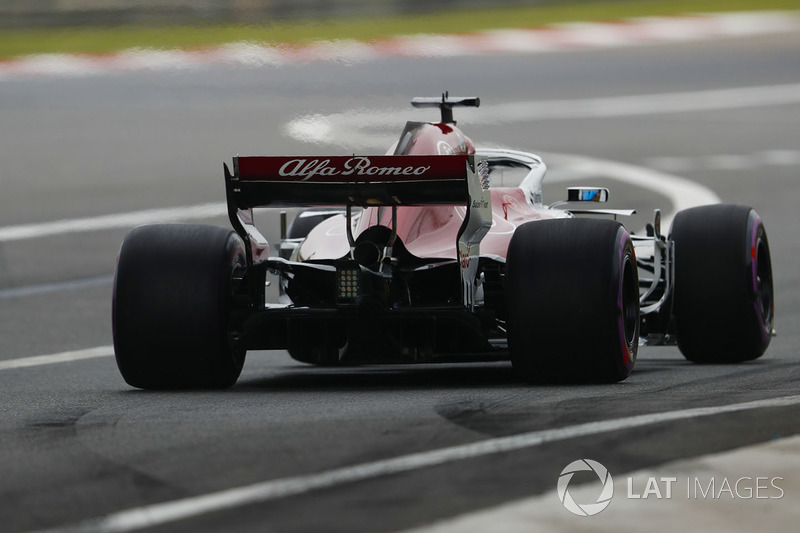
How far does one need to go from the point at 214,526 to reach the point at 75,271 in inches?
429

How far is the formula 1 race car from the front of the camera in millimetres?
7594

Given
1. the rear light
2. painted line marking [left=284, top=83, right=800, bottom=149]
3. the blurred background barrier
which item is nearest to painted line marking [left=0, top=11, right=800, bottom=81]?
the blurred background barrier

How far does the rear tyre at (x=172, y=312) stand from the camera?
7965mm

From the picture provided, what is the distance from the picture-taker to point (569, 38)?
31234 millimetres

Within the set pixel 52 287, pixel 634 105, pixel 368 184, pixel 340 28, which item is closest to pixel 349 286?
pixel 368 184

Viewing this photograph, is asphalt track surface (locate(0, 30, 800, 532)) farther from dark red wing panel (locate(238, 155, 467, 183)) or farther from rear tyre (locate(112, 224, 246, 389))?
dark red wing panel (locate(238, 155, 467, 183))

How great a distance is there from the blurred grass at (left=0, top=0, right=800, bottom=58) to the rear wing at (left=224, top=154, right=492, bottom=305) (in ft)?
15.8

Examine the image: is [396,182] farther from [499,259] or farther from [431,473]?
[431,473]

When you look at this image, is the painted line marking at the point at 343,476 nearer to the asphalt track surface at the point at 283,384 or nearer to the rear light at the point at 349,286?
the asphalt track surface at the point at 283,384

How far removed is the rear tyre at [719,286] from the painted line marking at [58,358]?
4.19 metres

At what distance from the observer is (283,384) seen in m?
8.84

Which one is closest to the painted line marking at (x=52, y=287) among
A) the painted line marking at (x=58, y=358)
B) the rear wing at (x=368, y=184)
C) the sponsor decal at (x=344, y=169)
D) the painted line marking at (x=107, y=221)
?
the painted line marking at (x=107, y=221)

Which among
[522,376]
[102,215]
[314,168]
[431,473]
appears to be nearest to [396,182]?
[314,168]

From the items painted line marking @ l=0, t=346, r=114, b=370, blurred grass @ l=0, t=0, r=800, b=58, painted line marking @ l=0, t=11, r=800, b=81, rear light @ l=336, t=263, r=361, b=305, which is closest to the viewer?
rear light @ l=336, t=263, r=361, b=305
